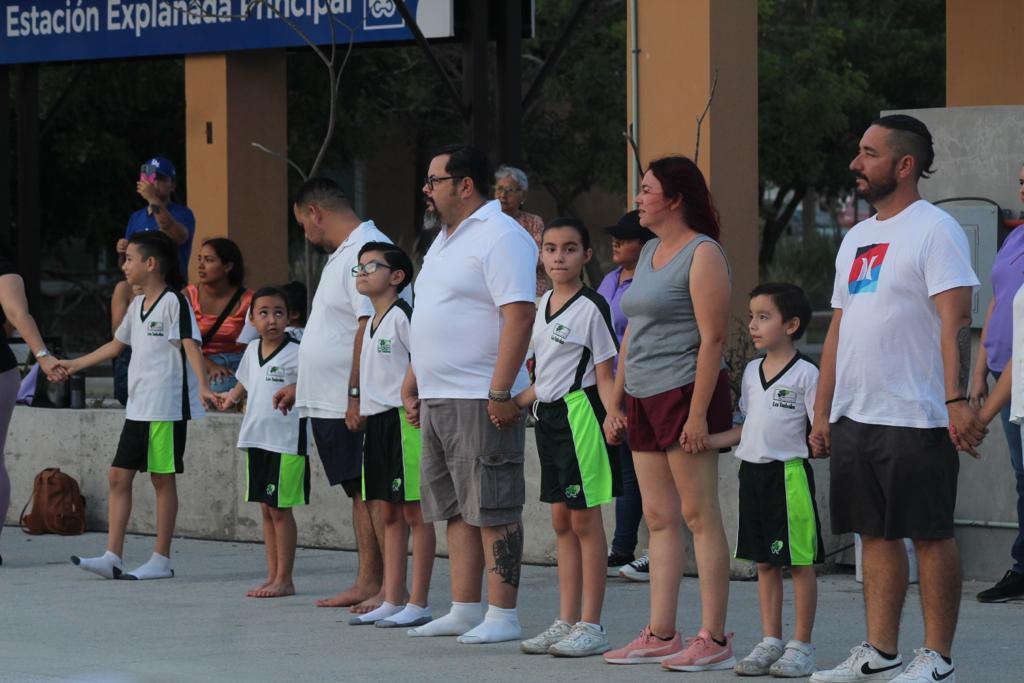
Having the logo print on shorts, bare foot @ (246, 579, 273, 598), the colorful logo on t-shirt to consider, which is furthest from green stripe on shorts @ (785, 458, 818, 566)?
bare foot @ (246, 579, 273, 598)

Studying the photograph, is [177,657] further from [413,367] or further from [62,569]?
[62,569]

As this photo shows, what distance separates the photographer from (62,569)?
10.2 m

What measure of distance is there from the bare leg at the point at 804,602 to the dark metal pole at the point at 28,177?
1087 centimetres

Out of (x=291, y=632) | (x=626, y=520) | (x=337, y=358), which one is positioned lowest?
(x=291, y=632)

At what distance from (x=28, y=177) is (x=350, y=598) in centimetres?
882

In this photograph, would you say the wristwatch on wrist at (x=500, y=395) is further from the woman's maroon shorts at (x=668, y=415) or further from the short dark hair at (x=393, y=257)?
the short dark hair at (x=393, y=257)

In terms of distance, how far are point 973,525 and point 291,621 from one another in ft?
11.0

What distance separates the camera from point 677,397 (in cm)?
676

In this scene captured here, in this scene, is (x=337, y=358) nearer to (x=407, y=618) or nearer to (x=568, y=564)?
(x=407, y=618)

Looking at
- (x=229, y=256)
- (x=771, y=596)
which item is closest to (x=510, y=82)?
(x=229, y=256)

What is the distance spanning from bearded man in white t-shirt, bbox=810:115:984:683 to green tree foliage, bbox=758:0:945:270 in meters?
23.2

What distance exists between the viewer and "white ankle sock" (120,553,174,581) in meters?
9.69

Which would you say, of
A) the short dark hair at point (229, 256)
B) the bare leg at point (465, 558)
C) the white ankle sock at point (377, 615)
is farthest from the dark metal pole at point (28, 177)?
the bare leg at point (465, 558)

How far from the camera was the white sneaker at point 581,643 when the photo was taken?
7121 millimetres
